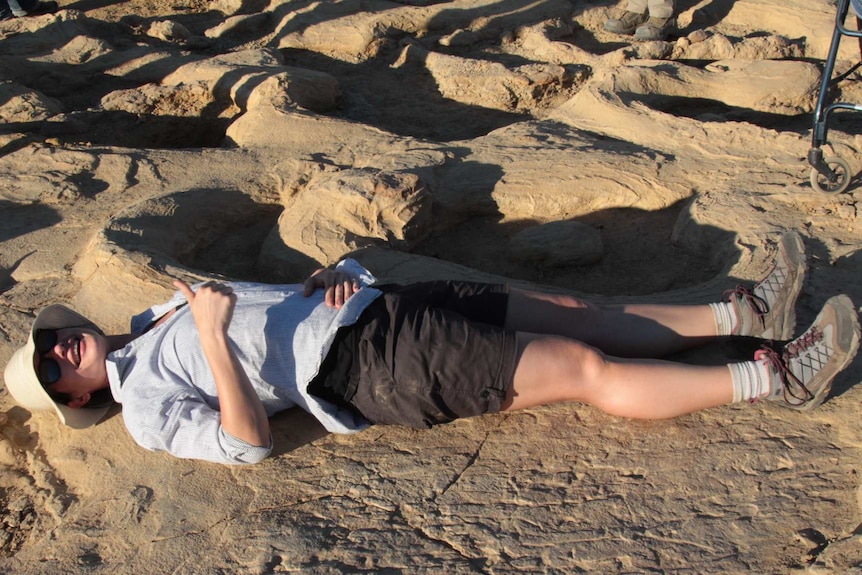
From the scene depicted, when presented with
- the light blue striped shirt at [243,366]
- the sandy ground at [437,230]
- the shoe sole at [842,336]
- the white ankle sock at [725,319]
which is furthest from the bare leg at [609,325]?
the light blue striped shirt at [243,366]

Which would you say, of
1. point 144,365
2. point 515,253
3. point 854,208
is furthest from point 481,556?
point 854,208

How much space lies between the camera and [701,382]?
210 cm

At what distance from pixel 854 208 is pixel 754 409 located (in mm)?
1375

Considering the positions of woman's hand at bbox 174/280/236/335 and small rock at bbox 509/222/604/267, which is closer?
woman's hand at bbox 174/280/236/335

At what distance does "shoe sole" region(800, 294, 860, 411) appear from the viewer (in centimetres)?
202

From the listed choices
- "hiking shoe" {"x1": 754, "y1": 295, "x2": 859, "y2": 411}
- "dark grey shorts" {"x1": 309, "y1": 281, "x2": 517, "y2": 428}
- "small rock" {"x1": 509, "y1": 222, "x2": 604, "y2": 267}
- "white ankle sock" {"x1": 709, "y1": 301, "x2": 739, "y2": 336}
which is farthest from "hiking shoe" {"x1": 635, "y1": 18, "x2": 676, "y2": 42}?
"dark grey shorts" {"x1": 309, "y1": 281, "x2": 517, "y2": 428}

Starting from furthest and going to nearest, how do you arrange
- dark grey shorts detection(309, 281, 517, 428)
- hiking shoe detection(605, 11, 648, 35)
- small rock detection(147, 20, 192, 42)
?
small rock detection(147, 20, 192, 42) < hiking shoe detection(605, 11, 648, 35) < dark grey shorts detection(309, 281, 517, 428)

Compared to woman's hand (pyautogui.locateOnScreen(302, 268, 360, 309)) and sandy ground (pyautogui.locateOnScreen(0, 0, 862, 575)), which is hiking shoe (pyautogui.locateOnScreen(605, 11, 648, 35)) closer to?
sandy ground (pyautogui.locateOnScreen(0, 0, 862, 575))

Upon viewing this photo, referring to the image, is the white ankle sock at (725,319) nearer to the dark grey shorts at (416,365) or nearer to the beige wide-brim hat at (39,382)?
the dark grey shorts at (416,365)

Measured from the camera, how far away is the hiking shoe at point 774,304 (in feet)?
7.59

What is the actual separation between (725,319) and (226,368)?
5.24 ft

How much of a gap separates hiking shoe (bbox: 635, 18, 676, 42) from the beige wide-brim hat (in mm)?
5226

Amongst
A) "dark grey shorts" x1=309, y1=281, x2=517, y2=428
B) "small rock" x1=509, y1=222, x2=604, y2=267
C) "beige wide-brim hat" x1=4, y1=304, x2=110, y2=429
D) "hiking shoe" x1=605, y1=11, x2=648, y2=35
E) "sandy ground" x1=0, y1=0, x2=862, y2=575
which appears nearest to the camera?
"sandy ground" x1=0, y1=0, x2=862, y2=575

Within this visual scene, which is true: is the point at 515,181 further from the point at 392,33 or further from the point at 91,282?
the point at 392,33
